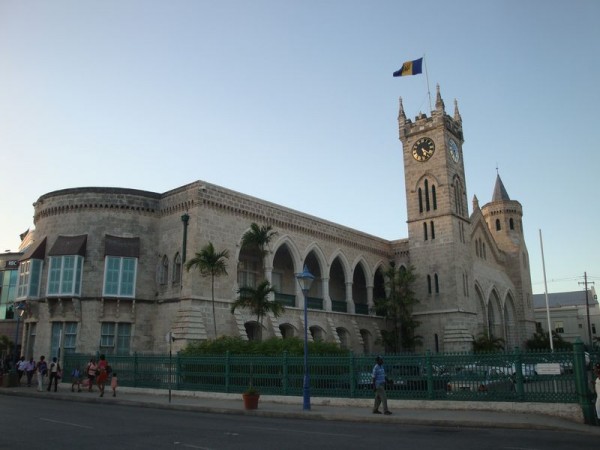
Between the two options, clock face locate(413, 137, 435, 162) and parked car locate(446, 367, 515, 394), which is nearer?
parked car locate(446, 367, 515, 394)

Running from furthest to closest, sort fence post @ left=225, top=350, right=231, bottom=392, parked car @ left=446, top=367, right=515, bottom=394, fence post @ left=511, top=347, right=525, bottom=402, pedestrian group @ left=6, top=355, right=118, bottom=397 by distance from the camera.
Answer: pedestrian group @ left=6, top=355, right=118, bottom=397
fence post @ left=225, top=350, right=231, bottom=392
parked car @ left=446, top=367, right=515, bottom=394
fence post @ left=511, top=347, right=525, bottom=402

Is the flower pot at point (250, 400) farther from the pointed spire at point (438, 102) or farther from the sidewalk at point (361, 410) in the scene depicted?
the pointed spire at point (438, 102)

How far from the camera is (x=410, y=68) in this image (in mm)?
35969

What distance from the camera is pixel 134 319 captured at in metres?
27.5

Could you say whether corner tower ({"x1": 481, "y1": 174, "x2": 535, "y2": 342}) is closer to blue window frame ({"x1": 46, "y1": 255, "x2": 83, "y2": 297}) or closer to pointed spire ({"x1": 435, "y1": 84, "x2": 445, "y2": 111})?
pointed spire ({"x1": 435, "y1": 84, "x2": 445, "y2": 111})

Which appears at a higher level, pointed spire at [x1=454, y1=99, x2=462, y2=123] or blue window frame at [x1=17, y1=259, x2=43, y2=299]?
pointed spire at [x1=454, y1=99, x2=462, y2=123]

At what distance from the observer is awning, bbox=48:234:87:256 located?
2712 cm

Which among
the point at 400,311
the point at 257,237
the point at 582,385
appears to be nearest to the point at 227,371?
the point at 257,237

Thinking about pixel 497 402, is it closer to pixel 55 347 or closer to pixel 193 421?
pixel 193 421

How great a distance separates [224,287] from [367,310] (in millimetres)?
14553

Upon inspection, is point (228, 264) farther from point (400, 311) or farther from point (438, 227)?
point (438, 227)

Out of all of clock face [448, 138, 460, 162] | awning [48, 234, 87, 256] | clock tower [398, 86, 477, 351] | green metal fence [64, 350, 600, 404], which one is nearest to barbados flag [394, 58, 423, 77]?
clock tower [398, 86, 477, 351]

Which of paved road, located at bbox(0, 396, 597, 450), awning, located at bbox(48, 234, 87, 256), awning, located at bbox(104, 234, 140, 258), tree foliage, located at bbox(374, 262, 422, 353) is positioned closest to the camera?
paved road, located at bbox(0, 396, 597, 450)

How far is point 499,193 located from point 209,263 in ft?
144
